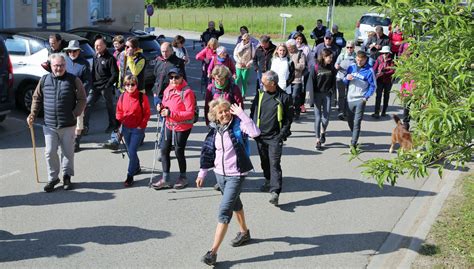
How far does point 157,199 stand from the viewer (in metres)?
8.23

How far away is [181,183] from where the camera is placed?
870 centimetres

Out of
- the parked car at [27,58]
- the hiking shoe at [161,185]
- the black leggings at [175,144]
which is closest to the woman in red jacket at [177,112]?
the black leggings at [175,144]

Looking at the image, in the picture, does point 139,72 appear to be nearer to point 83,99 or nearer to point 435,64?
point 83,99

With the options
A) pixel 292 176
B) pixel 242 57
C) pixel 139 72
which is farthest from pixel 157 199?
pixel 242 57

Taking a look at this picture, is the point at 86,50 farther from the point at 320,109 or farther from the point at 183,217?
the point at 183,217

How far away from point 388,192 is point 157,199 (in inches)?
132

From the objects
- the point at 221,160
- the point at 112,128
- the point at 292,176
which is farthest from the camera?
the point at 112,128

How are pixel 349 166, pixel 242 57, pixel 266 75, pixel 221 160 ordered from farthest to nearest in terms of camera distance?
pixel 242 57 → pixel 349 166 → pixel 266 75 → pixel 221 160

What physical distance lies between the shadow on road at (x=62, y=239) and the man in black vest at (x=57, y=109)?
1.52m

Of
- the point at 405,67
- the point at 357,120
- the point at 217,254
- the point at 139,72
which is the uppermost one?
the point at 405,67

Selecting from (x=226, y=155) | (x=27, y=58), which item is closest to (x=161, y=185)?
(x=226, y=155)

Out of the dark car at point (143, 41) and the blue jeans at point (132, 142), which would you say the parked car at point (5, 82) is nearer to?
the blue jeans at point (132, 142)

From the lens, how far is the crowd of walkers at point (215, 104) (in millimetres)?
6445

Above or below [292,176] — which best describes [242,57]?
above
